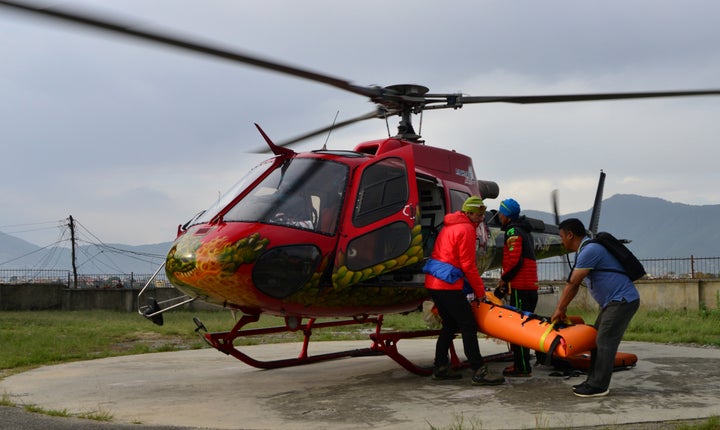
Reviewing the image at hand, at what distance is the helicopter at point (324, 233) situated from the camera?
665 centimetres

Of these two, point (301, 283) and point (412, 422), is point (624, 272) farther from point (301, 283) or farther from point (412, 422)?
point (301, 283)

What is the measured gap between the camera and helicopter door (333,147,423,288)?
707 centimetres

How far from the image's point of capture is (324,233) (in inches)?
279

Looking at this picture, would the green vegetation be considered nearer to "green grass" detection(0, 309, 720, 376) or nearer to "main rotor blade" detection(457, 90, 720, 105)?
"green grass" detection(0, 309, 720, 376)

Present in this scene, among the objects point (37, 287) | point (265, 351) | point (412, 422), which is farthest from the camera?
point (37, 287)

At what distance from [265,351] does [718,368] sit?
23.2ft

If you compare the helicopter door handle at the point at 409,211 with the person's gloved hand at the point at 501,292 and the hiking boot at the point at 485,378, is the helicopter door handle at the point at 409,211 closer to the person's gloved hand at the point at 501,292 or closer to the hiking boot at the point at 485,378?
the person's gloved hand at the point at 501,292

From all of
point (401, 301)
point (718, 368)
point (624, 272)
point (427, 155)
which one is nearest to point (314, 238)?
point (401, 301)

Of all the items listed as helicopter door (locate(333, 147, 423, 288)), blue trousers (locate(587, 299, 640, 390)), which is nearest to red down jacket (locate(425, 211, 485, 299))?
helicopter door (locate(333, 147, 423, 288))

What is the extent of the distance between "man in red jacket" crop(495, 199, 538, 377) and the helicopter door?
1.10 m

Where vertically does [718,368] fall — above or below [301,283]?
below

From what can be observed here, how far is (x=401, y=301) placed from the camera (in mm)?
8055

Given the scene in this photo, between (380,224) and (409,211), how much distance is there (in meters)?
0.38

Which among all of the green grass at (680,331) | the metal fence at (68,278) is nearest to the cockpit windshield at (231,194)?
the green grass at (680,331)
